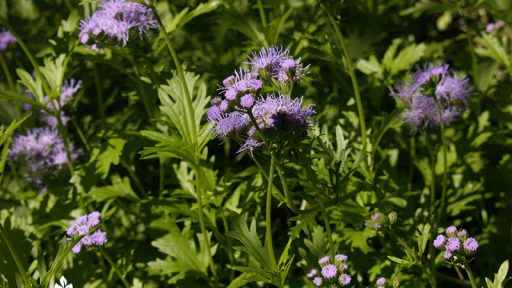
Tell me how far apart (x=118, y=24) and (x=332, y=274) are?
171 cm

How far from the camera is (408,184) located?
3.90m

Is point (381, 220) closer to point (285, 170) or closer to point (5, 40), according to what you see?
point (285, 170)

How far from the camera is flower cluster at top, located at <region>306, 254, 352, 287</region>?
265 cm

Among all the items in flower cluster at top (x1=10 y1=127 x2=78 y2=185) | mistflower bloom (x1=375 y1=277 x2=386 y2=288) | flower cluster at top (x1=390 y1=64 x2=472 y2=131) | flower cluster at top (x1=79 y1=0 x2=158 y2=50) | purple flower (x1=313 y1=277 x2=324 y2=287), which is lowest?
mistflower bloom (x1=375 y1=277 x2=386 y2=288)

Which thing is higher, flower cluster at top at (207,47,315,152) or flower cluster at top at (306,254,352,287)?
flower cluster at top at (207,47,315,152)

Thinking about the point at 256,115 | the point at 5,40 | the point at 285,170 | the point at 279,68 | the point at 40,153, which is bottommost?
the point at 285,170

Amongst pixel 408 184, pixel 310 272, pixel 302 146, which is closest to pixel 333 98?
pixel 408 184

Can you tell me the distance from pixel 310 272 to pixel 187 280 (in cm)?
104

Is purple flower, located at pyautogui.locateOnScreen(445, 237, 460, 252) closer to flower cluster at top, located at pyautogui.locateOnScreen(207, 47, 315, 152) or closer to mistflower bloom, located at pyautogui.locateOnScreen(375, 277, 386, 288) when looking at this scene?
mistflower bloom, located at pyautogui.locateOnScreen(375, 277, 386, 288)

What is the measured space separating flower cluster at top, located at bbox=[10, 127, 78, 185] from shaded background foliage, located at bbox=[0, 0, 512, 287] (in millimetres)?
→ 83

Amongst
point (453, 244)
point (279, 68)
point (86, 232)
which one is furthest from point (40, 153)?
point (453, 244)

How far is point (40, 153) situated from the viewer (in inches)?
168

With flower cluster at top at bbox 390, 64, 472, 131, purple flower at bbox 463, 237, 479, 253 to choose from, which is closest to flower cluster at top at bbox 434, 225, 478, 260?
purple flower at bbox 463, 237, 479, 253

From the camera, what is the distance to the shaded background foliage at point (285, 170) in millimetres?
3408
